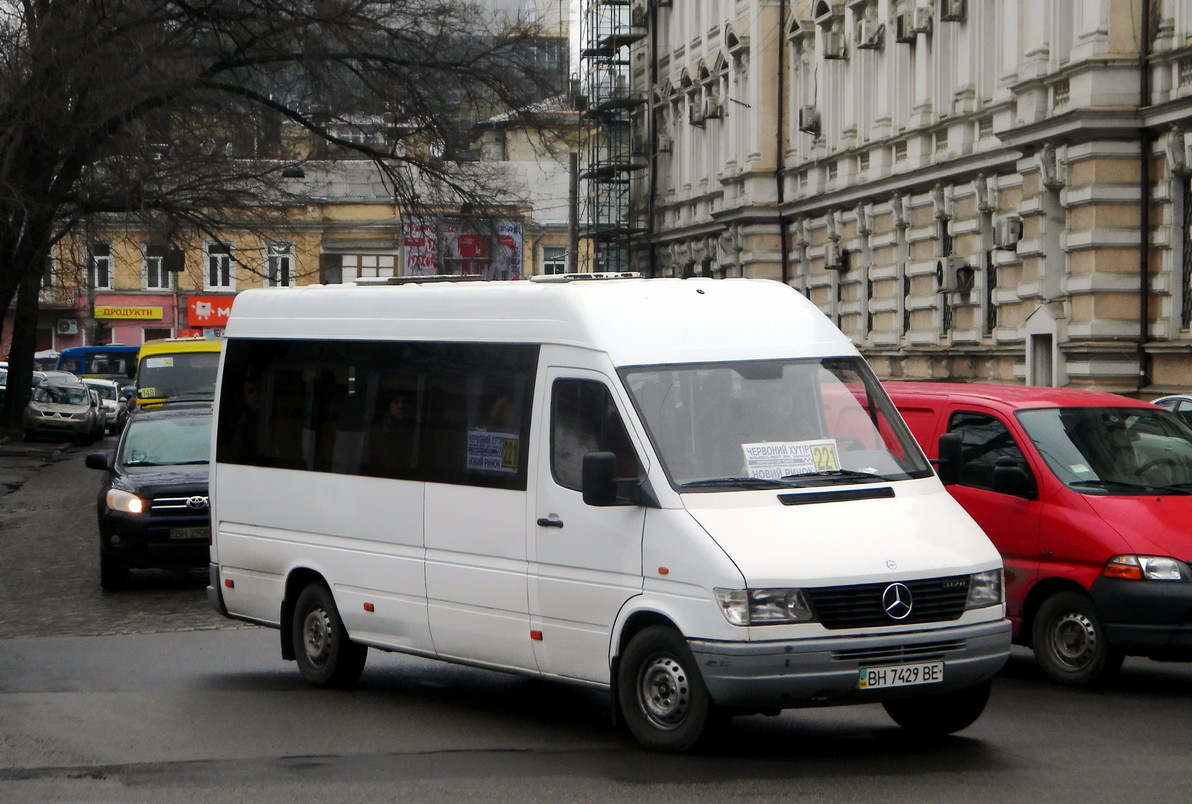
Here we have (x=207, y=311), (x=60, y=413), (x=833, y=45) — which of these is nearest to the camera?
(x=833, y=45)

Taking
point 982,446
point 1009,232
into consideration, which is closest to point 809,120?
point 1009,232

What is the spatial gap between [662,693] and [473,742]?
1.17 meters

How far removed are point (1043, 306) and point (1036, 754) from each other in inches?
901

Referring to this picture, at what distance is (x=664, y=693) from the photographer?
830 centimetres

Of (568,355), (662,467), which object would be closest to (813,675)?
(662,467)

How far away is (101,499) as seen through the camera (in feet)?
55.1

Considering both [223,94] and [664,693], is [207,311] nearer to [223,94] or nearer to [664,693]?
[223,94]

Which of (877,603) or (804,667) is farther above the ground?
(877,603)

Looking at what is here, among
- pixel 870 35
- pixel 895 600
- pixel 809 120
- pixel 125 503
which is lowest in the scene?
pixel 125 503

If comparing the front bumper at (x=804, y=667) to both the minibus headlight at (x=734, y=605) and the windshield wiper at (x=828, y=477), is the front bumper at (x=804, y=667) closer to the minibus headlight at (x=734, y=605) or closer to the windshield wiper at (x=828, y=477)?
the minibus headlight at (x=734, y=605)

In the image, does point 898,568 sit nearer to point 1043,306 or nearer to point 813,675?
point 813,675

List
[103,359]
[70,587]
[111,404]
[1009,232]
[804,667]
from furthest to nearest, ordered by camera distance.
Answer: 1. [103,359]
2. [111,404]
3. [1009,232]
4. [70,587]
5. [804,667]

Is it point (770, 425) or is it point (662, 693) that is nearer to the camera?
point (662, 693)

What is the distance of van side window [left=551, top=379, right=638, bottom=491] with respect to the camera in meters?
8.73
